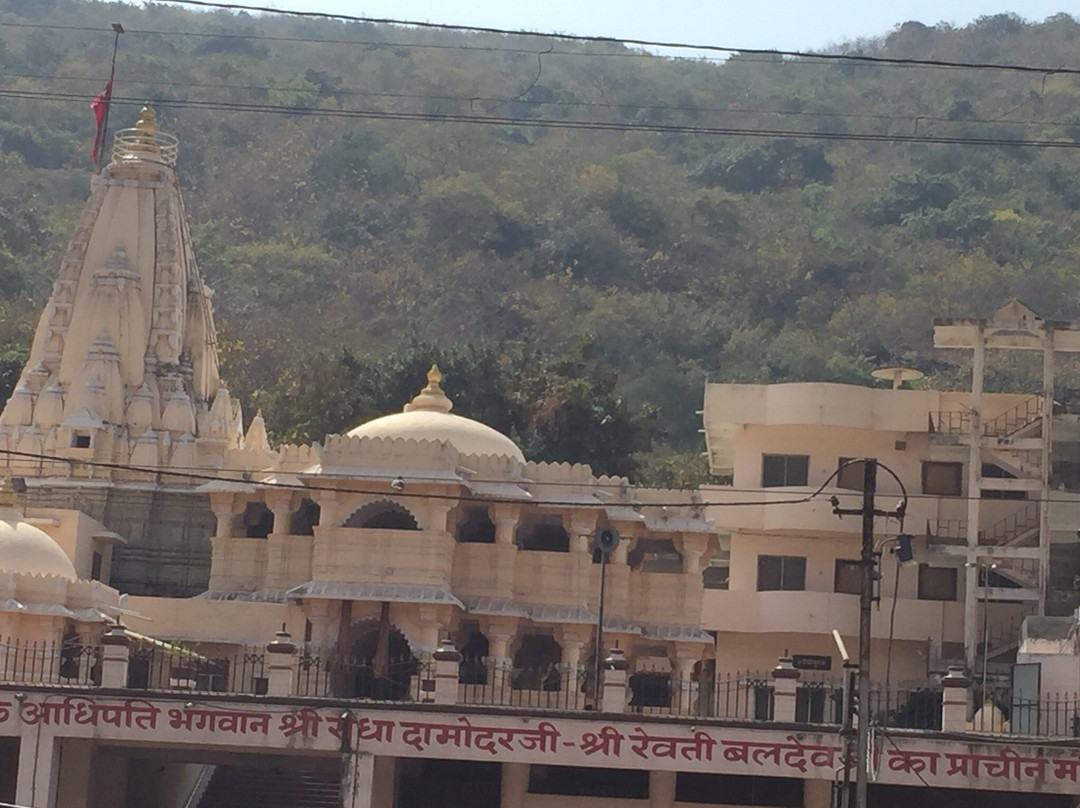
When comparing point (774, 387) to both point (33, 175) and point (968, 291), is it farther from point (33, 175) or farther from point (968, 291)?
point (33, 175)

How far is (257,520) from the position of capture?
41219mm

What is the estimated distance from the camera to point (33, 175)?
105000mm

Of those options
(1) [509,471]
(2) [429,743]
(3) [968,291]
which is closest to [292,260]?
(3) [968,291]

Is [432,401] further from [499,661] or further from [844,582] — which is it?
[844,582]

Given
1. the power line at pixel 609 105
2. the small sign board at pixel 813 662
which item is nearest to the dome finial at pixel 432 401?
the small sign board at pixel 813 662

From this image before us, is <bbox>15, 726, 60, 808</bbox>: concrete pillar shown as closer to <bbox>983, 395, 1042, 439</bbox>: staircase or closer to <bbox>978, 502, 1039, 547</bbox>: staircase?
<bbox>978, 502, 1039, 547</bbox>: staircase

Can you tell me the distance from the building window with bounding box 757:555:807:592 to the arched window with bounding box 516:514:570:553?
6614mm

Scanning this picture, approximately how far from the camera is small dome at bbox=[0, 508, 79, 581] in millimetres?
36625

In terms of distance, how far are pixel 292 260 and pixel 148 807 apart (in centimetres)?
5943

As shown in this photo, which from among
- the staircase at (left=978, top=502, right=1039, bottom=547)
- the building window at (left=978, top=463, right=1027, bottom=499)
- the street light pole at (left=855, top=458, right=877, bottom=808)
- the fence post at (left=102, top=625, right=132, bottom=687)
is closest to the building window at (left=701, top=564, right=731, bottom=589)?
the building window at (left=978, top=463, right=1027, bottom=499)

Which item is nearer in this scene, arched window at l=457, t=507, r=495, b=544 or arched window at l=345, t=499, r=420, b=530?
arched window at l=345, t=499, r=420, b=530

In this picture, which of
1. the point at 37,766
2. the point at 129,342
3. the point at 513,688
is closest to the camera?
the point at 37,766

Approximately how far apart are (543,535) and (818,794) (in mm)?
10069

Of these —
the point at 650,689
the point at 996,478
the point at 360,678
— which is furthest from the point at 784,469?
the point at 360,678
